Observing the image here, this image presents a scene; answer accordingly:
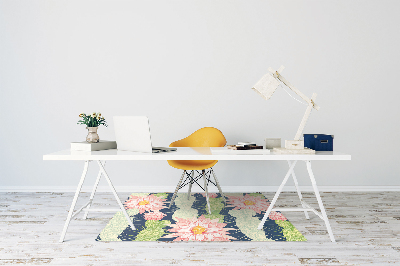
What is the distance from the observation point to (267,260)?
1.74 meters

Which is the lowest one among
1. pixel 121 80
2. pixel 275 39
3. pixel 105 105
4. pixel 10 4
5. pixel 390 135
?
pixel 390 135

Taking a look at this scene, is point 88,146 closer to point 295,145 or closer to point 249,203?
point 295,145

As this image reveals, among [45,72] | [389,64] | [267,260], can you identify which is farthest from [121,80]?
[389,64]

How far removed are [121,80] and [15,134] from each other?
58.9 inches

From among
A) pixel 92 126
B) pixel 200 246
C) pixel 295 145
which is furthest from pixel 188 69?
pixel 200 246

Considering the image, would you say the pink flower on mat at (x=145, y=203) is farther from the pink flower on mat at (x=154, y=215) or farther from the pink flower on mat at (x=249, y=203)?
the pink flower on mat at (x=249, y=203)

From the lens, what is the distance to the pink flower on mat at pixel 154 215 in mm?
2473

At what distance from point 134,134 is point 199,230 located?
94cm

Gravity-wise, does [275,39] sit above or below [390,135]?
above

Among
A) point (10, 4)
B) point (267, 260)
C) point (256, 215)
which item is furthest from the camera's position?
point (10, 4)

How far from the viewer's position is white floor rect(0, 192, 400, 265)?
1736 mm

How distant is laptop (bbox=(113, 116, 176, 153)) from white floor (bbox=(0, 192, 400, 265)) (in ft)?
2.26

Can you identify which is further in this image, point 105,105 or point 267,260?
point 105,105

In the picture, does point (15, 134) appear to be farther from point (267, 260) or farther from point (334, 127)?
point (334, 127)
